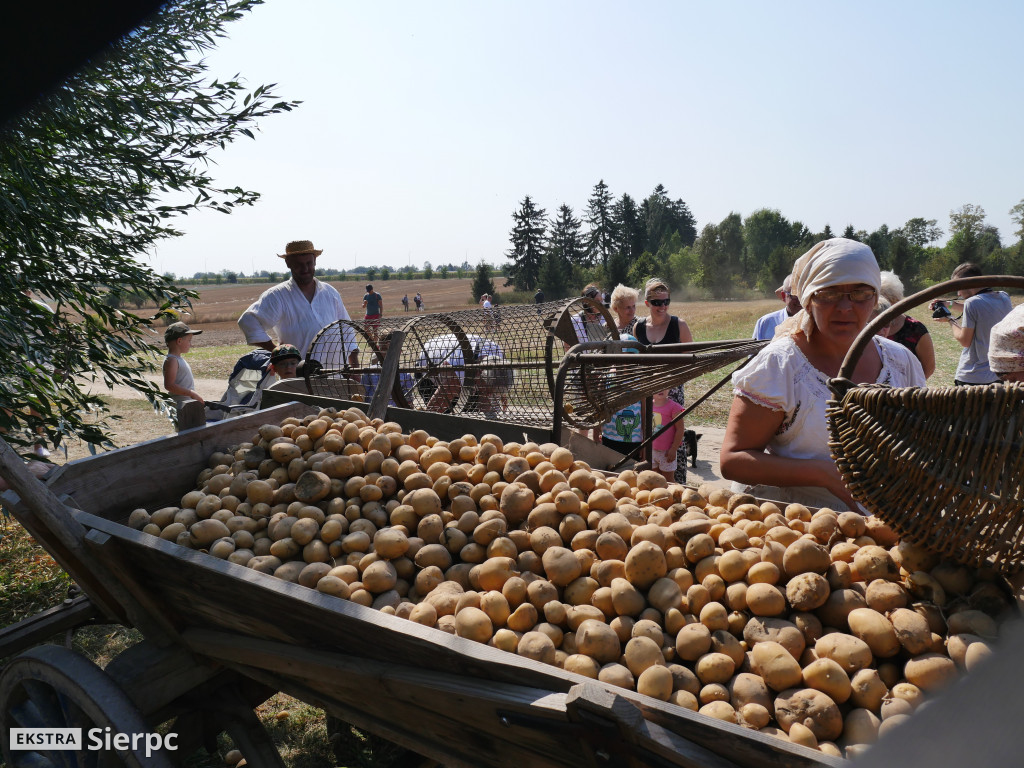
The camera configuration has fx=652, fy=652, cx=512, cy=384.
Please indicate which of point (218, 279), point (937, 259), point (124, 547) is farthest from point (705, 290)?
point (218, 279)

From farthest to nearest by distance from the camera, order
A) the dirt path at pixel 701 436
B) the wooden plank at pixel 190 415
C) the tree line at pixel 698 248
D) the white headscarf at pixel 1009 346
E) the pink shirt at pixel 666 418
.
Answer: the tree line at pixel 698 248 < the dirt path at pixel 701 436 < the pink shirt at pixel 666 418 < the wooden plank at pixel 190 415 < the white headscarf at pixel 1009 346

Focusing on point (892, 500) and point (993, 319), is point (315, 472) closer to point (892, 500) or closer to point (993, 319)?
point (892, 500)

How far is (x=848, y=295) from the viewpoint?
2316 millimetres

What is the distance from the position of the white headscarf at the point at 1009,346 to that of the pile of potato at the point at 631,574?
72.6 inches

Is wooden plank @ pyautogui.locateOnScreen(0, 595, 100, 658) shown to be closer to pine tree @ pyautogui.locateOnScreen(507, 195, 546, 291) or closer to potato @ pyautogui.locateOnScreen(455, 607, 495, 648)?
potato @ pyautogui.locateOnScreen(455, 607, 495, 648)

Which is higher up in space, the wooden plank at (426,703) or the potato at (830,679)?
the potato at (830,679)

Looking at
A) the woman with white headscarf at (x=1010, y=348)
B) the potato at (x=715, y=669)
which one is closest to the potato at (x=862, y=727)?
the potato at (x=715, y=669)

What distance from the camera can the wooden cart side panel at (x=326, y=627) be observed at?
3.78ft

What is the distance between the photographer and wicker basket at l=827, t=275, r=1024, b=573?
47.9 inches

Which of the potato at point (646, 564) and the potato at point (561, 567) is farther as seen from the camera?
the potato at point (561, 567)

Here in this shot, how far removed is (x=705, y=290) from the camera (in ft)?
242

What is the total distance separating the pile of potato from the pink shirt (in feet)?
10.6

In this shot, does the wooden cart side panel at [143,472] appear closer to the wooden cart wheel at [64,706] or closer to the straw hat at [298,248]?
the wooden cart wheel at [64,706]

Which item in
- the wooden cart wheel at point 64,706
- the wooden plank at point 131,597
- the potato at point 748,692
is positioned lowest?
the wooden cart wheel at point 64,706
